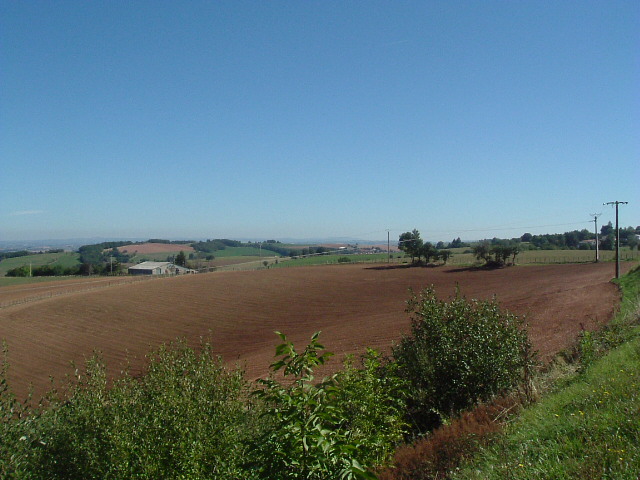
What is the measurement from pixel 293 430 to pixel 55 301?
48.9 meters

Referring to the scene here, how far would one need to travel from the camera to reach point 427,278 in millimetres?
60125

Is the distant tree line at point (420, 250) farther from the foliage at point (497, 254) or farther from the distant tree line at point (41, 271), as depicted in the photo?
the distant tree line at point (41, 271)

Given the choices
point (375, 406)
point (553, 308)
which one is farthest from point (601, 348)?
point (553, 308)

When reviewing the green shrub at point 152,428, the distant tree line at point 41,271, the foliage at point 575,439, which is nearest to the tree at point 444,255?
the foliage at point 575,439

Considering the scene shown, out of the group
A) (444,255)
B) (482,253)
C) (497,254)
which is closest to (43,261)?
(444,255)

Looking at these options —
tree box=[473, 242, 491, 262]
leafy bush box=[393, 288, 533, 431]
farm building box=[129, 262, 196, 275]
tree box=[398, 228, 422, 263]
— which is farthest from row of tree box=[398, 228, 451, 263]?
leafy bush box=[393, 288, 533, 431]

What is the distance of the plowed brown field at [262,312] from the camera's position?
2611 cm

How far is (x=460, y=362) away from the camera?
10.8 meters

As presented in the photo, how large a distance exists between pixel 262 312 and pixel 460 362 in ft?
117

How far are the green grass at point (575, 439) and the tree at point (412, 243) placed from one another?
229 feet

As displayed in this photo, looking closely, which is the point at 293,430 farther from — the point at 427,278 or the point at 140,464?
the point at 427,278

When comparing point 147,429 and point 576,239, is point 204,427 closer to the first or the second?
point 147,429

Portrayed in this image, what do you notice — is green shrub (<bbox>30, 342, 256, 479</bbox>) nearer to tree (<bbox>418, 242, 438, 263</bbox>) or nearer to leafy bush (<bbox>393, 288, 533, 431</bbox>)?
leafy bush (<bbox>393, 288, 533, 431</bbox>)

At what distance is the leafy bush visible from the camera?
10.6 metres
